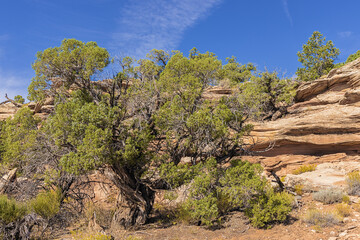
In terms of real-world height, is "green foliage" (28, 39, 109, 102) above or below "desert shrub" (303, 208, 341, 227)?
above

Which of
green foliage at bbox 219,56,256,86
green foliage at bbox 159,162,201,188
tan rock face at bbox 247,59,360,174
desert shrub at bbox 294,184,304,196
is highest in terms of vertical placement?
green foliage at bbox 219,56,256,86

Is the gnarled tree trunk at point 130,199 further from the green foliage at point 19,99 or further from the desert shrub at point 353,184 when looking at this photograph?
the green foliage at point 19,99

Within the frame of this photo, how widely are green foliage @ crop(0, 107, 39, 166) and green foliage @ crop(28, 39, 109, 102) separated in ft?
7.66

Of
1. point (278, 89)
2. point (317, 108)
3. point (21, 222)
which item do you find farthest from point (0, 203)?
point (278, 89)

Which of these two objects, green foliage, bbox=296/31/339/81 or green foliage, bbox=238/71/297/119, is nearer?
green foliage, bbox=238/71/297/119

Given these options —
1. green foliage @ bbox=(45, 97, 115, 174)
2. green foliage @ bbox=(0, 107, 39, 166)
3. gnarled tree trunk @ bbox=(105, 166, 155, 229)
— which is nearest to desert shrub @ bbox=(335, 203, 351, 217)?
gnarled tree trunk @ bbox=(105, 166, 155, 229)

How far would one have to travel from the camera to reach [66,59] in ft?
37.8

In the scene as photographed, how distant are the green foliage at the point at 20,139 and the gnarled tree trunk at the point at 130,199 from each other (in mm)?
4659

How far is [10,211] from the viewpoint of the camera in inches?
344

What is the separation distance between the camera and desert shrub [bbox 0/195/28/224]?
28.0 ft

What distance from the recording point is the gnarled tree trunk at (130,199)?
35.5 feet

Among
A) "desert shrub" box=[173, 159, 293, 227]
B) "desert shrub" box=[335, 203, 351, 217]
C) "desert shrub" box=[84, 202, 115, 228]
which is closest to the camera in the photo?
"desert shrub" box=[335, 203, 351, 217]

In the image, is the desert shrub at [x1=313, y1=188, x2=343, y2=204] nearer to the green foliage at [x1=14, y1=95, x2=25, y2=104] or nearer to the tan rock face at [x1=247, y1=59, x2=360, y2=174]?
the tan rock face at [x1=247, y1=59, x2=360, y2=174]

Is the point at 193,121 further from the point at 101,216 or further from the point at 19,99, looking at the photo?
the point at 19,99
